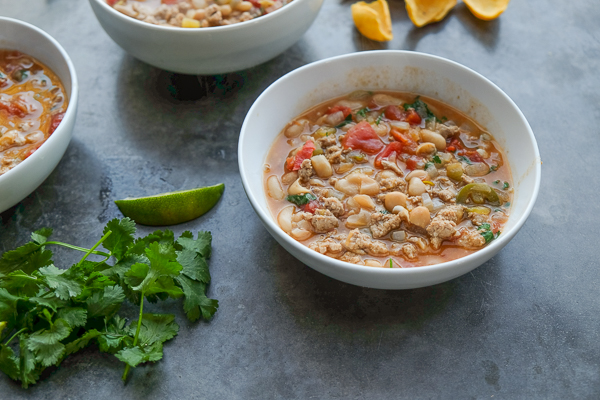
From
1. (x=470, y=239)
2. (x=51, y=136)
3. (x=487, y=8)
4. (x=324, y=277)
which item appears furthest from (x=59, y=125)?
(x=487, y=8)

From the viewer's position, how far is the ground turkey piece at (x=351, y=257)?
2627mm

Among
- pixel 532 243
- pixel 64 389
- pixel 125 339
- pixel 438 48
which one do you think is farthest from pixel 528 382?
pixel 438 48

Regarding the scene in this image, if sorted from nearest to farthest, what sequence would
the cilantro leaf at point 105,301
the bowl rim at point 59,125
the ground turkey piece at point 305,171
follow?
1. the cilantro leaf at point 105,301
2. the bowl rim at point 59,125
3. the ground turkey piece at point 305,171

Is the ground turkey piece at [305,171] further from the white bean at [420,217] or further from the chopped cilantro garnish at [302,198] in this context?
the white bean at [420,217]

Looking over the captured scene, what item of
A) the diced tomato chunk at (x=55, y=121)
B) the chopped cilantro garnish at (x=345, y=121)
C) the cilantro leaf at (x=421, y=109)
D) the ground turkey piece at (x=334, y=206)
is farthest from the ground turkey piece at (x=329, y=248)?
the diced tomato chunk at (x=55, y=121)

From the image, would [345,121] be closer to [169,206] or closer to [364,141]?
[364,141]

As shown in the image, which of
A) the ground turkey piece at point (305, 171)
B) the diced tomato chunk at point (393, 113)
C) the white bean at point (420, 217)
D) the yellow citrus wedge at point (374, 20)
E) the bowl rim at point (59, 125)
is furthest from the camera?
the yellow citrus wedge at point (374, 20)

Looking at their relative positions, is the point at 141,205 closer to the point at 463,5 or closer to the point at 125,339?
the point at 125,339

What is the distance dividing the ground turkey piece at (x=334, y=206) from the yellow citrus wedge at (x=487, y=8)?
2283 mm

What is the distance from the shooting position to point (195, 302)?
8.86 ft

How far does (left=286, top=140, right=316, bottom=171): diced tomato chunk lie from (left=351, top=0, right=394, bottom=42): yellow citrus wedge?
139 cm

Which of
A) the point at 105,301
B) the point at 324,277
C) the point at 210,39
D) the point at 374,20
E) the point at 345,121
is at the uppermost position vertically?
the point at 210,39

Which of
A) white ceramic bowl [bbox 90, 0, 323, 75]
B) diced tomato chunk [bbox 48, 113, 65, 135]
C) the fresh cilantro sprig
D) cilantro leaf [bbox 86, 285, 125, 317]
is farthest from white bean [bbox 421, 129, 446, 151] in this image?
diced tomato chunk [bbox 48, 113, 65, 135]

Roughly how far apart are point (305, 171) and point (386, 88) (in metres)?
0.84
